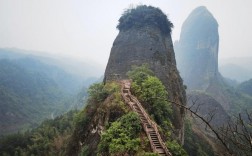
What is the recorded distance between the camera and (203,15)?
138 m

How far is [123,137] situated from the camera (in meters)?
13.4

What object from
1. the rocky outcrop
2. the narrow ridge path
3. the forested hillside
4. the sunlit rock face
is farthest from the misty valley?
the sunlit rock face

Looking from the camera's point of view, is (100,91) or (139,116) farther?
(100,91)

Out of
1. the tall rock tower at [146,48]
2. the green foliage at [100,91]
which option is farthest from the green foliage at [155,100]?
the tall rock tower at [146,48]

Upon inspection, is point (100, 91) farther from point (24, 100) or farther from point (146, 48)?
point (24, 100)

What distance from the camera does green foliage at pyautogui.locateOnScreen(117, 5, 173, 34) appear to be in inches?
1305

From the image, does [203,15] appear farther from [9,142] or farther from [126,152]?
[126,152]

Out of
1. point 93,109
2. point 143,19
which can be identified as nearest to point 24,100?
point 143,19

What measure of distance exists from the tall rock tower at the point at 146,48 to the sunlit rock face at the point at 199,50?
77.7 m

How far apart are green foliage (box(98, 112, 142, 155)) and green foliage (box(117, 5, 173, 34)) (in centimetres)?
2056

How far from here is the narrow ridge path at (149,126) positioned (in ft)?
43.2

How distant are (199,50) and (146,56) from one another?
103632 millimetres

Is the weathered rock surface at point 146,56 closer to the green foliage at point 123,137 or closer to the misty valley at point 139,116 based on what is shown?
the misty valley at point 139,116

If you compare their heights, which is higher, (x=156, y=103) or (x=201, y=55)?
(x=201, y=55)
